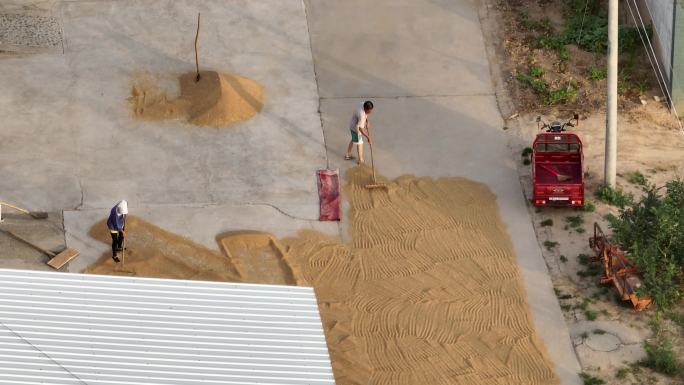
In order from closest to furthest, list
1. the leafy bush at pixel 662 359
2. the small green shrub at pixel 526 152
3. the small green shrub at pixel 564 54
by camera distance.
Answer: the leafy bush at pixel 662 359, the small green shrub at pixel 526 152, the small green shrub at pixel 564 54

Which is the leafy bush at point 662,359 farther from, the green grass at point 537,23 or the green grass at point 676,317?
the green grass at point 537,23

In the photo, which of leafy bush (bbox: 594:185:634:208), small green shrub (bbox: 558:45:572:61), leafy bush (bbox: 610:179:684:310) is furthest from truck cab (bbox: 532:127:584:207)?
small green shrub (bbox: 558:45:572:61)

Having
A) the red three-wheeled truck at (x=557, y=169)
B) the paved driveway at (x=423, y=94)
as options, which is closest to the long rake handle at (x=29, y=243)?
the paved driveway at (x=423, y=94)

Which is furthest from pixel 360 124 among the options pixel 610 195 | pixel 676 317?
pixel 676 317

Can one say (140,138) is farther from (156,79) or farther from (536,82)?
(536,82)

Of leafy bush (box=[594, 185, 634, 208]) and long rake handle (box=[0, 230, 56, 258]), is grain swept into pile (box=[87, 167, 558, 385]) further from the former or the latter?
leafy bush (box=[594, 185, 634, 208])
